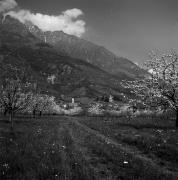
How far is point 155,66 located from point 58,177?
3333cm

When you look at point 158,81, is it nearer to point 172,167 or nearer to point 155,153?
point 155,153

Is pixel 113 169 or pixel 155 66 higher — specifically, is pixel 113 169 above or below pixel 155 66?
below

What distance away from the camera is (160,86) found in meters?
40.1

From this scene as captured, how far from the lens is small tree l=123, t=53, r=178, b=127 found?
127 feet

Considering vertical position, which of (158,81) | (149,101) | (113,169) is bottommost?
(113,169)

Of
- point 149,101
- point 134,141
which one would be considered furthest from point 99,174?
point 149,101

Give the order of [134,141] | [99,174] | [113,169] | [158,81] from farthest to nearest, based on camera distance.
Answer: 1. [158,81]
2. [134,141]
3. [113,169]
4. [99,174]

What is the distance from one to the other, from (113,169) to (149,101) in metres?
28.2

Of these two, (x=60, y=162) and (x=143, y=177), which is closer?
(x=143, y=177)

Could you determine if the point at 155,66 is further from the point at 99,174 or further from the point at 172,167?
the point at 99,174

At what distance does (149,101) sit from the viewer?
4091 cm

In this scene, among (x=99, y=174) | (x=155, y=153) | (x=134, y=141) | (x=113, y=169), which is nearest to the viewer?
(x=99, y=174)

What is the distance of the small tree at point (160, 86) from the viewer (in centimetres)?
3869

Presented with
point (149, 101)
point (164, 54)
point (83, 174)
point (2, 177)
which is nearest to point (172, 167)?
point (83, 174)
